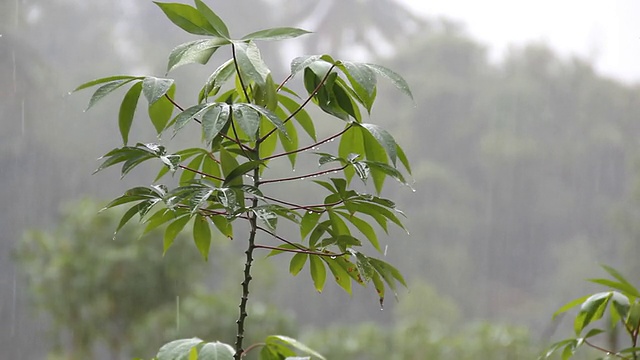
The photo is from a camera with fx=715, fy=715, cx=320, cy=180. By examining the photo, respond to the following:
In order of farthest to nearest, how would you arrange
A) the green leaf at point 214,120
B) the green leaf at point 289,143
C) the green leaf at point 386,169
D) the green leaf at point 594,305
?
the green leaf at point 594,305, the green leaf at point 289,143, the green leaf at point 386,169, the green leaf at point 214,120

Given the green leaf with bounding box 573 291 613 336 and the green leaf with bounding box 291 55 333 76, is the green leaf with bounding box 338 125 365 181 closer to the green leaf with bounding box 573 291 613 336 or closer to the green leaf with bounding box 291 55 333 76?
the green leaf with bounding box 291 55 333 76

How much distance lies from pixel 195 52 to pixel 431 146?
15.0 feet

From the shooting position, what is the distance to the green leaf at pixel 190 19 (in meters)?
0.63

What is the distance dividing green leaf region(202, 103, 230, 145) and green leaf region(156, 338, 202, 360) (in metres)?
0.20

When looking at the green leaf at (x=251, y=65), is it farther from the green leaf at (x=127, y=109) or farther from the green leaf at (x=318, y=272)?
the green leaf at (x=318, y=272)

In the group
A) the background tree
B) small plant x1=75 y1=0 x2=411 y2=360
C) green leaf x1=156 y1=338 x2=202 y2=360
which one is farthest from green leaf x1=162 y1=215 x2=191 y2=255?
the background tree

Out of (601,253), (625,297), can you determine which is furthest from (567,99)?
(625,297)

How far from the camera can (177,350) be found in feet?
2.12

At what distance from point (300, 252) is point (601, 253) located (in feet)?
15.0

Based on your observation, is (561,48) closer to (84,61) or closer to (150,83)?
(84,61)

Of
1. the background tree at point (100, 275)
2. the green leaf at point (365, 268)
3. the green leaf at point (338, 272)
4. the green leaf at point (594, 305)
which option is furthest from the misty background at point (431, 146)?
the green leaf at point (365, 268)

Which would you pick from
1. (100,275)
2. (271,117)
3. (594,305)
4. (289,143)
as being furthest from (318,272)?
(100,275)

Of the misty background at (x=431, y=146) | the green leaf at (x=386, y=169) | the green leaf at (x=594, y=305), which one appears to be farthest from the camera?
the misty background at (x=431, y=146)

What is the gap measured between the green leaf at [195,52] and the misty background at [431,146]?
385 cm
